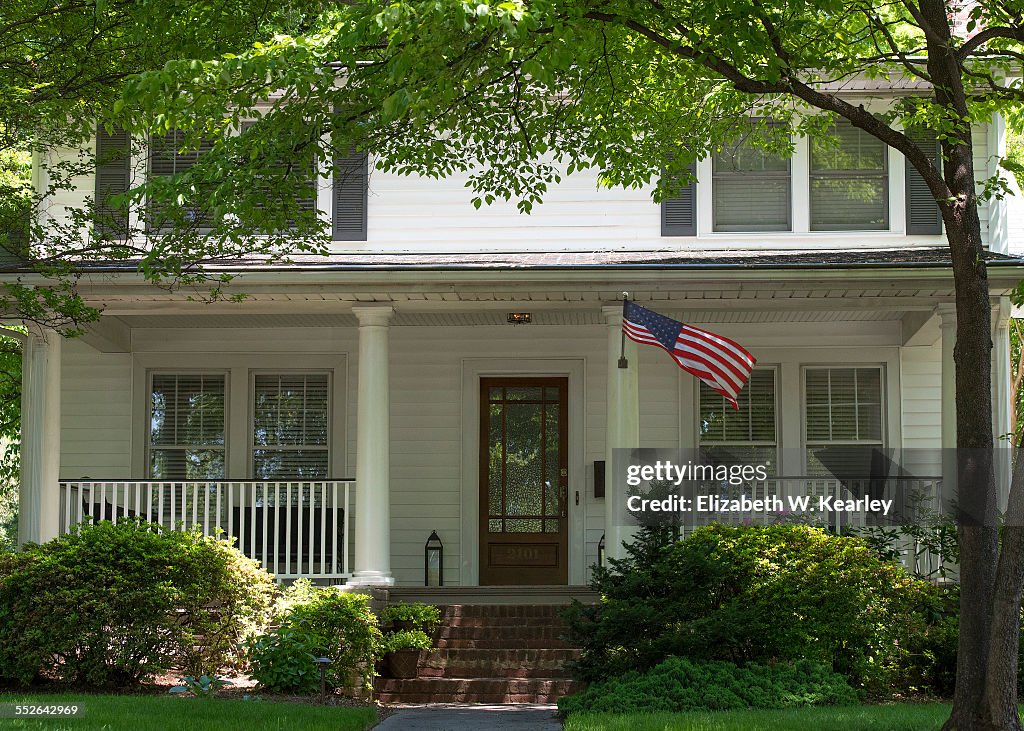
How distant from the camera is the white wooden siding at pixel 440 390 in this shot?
13.8 metres

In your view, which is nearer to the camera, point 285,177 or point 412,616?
point 285,177

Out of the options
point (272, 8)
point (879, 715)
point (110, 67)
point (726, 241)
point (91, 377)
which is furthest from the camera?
point (91, 377)

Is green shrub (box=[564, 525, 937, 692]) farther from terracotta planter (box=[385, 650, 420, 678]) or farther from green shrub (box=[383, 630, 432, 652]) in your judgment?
terracotta planter (box=[385, 650, 420, 678])

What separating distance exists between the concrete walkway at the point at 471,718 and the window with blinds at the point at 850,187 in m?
6.69

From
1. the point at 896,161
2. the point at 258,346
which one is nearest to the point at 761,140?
the point at 896,161

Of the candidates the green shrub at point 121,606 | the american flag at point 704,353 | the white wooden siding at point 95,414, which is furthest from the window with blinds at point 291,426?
the american flag at point 704,353

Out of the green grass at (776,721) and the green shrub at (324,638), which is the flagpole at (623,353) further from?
the green grass at (776,721)

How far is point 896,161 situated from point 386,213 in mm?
6018

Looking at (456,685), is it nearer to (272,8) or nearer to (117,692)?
(117,692)

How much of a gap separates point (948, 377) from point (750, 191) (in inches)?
133

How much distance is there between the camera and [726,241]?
13.3m

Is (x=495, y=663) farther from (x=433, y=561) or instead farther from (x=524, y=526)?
(x=524, y=526)

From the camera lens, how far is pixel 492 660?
11.0 meters

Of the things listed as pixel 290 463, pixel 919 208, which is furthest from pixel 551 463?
pixel 919 208
